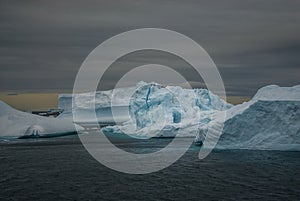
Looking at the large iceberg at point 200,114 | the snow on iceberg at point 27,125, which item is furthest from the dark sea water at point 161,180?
the snow on iceberg at point 27,125

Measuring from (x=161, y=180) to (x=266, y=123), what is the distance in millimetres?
12918

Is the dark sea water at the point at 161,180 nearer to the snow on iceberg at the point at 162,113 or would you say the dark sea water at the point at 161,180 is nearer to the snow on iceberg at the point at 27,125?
the snow on iceberg at the point at 27,125

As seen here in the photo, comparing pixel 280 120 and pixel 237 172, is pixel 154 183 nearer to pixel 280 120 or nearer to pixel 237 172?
pixel 237 172

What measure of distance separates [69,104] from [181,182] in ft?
212

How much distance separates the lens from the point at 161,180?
1645cm

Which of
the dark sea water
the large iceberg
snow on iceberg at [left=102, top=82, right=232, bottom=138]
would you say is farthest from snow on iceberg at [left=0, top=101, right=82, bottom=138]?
the dark sea water

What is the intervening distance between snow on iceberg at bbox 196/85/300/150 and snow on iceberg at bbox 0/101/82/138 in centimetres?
2242

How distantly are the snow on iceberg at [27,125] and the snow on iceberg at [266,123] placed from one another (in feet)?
73.6

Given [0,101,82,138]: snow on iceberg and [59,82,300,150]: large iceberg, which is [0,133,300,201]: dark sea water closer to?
[59,82,300,150]: large iceberg

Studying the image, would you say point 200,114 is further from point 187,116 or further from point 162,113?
point 162,113

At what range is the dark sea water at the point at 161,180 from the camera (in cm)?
1339

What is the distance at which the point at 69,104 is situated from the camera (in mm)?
77625

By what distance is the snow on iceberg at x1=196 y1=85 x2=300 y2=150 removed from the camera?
2564 cm

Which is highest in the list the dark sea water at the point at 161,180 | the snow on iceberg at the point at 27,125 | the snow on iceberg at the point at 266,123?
the snow on iceberg at the point at 27,125
